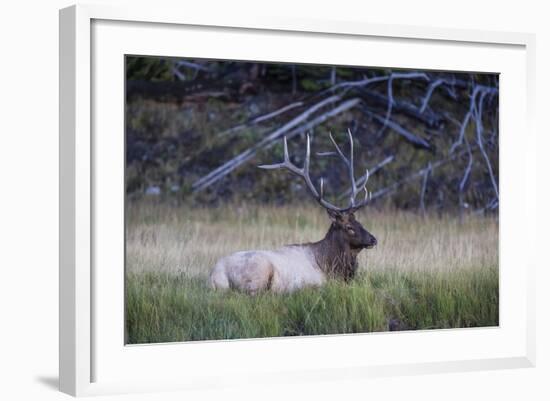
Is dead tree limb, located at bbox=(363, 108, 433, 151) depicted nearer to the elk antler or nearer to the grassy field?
the elk antler

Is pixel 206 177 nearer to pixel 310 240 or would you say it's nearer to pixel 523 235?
pixel 310 240

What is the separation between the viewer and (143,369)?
6.80 meters

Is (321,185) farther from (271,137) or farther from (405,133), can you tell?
(405,133)

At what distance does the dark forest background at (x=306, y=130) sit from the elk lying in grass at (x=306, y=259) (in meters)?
0.34

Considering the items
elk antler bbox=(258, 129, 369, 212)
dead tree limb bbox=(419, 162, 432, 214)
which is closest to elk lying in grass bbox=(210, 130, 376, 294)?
elk antler bbox=(258, 129, 369, 212)

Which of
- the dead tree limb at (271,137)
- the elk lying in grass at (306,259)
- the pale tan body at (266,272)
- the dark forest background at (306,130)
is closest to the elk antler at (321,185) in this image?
the elk lying in grass at (306,259)

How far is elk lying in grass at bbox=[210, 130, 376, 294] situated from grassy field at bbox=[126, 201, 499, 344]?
73 millimetres

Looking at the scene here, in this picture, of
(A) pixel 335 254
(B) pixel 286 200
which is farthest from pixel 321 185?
(A) pixel 335 254

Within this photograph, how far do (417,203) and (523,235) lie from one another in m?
1.01

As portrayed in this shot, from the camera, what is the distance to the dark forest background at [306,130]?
8141 mm

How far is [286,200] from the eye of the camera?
8.52 metres

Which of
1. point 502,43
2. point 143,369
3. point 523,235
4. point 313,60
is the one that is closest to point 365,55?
point 313,60

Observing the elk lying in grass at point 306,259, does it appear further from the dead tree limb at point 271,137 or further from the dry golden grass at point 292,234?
the dead tree limb at point 271,137

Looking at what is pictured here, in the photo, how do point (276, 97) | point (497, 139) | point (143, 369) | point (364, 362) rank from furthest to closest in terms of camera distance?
point (276, 97)
point (497, 139)
point (364, 362)
point (143, 369)
